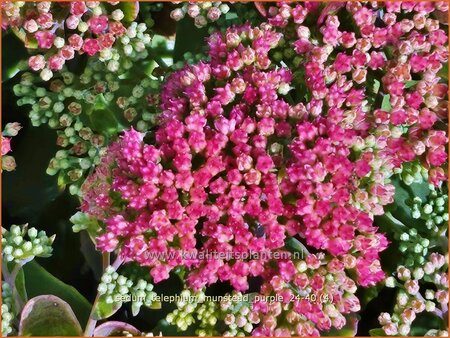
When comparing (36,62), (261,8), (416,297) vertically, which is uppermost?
(261,8)

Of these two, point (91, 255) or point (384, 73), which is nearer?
point (384, 73)

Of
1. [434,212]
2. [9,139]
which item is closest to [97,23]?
[9,139]

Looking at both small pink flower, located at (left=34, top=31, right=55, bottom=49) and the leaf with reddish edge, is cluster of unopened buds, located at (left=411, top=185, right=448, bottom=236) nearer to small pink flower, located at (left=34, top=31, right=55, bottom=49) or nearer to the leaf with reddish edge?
the leaf with reddish edge

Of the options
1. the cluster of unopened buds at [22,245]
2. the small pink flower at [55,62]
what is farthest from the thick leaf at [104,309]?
the small pink flower at [55,62]

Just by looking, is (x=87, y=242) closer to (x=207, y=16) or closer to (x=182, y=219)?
(x=182, y=219)

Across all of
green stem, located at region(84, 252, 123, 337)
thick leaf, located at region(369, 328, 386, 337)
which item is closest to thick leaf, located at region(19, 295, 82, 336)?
green stem, located at region(84, 252, 123, 337)

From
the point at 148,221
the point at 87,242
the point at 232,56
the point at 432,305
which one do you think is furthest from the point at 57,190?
the point at 432,305

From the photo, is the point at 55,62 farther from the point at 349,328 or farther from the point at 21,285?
the point at 349,328
